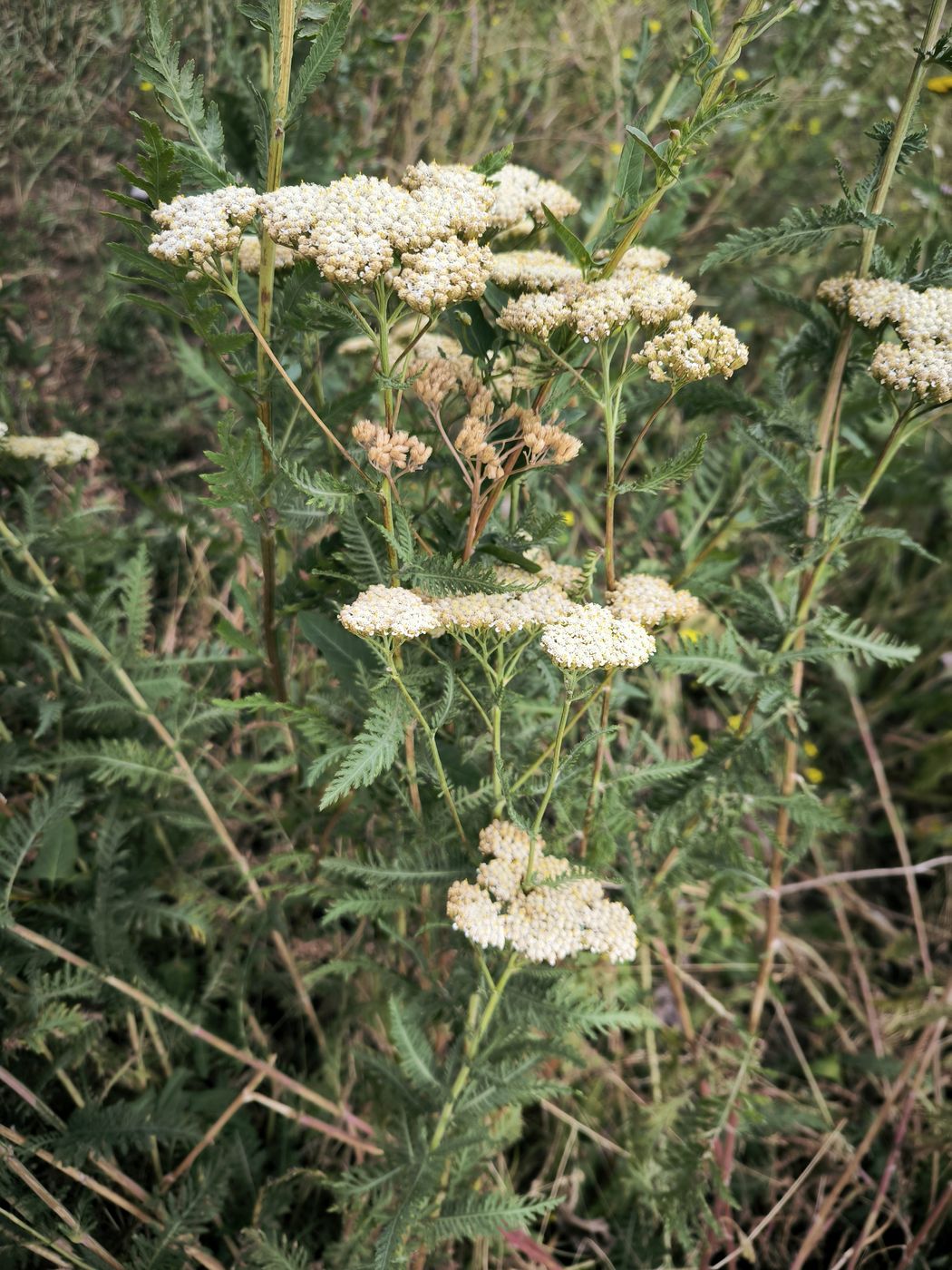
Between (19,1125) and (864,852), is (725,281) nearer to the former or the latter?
(864,852)

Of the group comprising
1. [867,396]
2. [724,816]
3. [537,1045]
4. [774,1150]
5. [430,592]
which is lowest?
[774,1150]

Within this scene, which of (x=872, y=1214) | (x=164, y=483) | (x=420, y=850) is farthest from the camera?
(x=164, y=483)

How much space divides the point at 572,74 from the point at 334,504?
260cm

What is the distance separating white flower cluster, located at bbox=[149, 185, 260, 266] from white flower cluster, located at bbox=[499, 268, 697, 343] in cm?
33

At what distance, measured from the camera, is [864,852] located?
2.67m

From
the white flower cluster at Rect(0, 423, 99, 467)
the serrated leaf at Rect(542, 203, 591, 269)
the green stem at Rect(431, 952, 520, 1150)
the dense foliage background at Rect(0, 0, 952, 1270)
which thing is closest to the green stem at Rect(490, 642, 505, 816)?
the dense foliage background at Rect(0, 0, 952, 1270)

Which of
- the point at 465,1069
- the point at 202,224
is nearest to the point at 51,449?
the point at 202,224

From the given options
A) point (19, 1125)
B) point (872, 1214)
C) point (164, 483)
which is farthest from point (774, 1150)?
point (164, 483)

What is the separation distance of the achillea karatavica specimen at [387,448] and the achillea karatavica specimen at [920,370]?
0.65m

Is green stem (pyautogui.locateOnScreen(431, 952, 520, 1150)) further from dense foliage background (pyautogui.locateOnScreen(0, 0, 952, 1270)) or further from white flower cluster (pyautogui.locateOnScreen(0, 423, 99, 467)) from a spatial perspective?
white flower cluster (pyautogui.locateOnScreen(0, 423, 99, 467))

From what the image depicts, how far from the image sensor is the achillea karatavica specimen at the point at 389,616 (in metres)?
0.98

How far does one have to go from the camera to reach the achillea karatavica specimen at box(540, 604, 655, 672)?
1.02 m

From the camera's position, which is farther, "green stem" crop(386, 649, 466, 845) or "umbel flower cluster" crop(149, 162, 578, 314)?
"green stem" crop(386, 649, 466, 845)

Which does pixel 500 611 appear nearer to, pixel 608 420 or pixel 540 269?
pixel 608 420
